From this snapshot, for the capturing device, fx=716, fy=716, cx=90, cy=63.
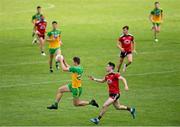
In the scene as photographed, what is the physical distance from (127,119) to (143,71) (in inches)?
411

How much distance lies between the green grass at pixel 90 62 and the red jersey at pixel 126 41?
130 centimetres

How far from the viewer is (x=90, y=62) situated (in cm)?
4009

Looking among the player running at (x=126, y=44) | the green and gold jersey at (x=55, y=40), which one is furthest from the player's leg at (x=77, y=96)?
the green and gold jersey at (x=55, y=40)

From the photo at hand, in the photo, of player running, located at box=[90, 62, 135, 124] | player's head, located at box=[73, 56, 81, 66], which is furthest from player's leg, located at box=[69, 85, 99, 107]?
player running, located at box=[90, 62, 135, 124]

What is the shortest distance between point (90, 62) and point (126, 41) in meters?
4.57

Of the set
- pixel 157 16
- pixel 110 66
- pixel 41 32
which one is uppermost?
pixel 157 16

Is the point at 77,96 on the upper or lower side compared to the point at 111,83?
lower

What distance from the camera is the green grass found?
2756cm

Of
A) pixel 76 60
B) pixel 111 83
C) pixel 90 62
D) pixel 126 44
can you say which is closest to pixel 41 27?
pixel 90 62

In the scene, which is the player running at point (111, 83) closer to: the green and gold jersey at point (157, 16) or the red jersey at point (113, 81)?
the red jersey at point (113, 81)

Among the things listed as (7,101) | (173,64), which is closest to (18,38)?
(173,64)

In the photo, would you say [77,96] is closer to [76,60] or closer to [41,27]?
[76,60]

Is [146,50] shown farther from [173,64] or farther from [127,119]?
[127,119]

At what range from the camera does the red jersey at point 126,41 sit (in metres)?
36.0
